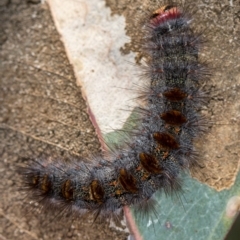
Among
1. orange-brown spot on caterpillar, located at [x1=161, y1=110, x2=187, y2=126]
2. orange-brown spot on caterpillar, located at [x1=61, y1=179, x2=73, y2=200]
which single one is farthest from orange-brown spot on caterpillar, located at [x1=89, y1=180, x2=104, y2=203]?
orange-brown spot on caterpillar, located at [x1=161, y1=110, x2=187, y2=126]

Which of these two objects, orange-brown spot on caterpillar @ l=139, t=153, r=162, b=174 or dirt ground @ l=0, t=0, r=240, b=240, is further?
orange-brown spot on caterpillar @ l=139, t=153, r=162, b=174

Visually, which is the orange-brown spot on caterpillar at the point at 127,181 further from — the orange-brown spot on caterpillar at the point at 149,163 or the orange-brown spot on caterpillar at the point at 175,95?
the orange-brown spot on caterpillar at the point at 175,95

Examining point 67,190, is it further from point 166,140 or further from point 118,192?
point 166,140

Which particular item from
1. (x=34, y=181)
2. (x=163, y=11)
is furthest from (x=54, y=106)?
(x=163, y=11)

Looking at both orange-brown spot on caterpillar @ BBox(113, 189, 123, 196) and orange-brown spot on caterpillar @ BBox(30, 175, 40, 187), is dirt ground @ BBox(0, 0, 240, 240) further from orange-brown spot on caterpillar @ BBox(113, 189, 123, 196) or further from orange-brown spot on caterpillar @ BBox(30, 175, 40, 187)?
orange-brown spot on caterpillar @ BBox(113, 189, 123, 196)

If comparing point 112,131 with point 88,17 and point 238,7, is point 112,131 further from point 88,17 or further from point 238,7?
point 238,7

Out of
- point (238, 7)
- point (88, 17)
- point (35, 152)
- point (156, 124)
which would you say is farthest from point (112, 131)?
point (238, 7)
